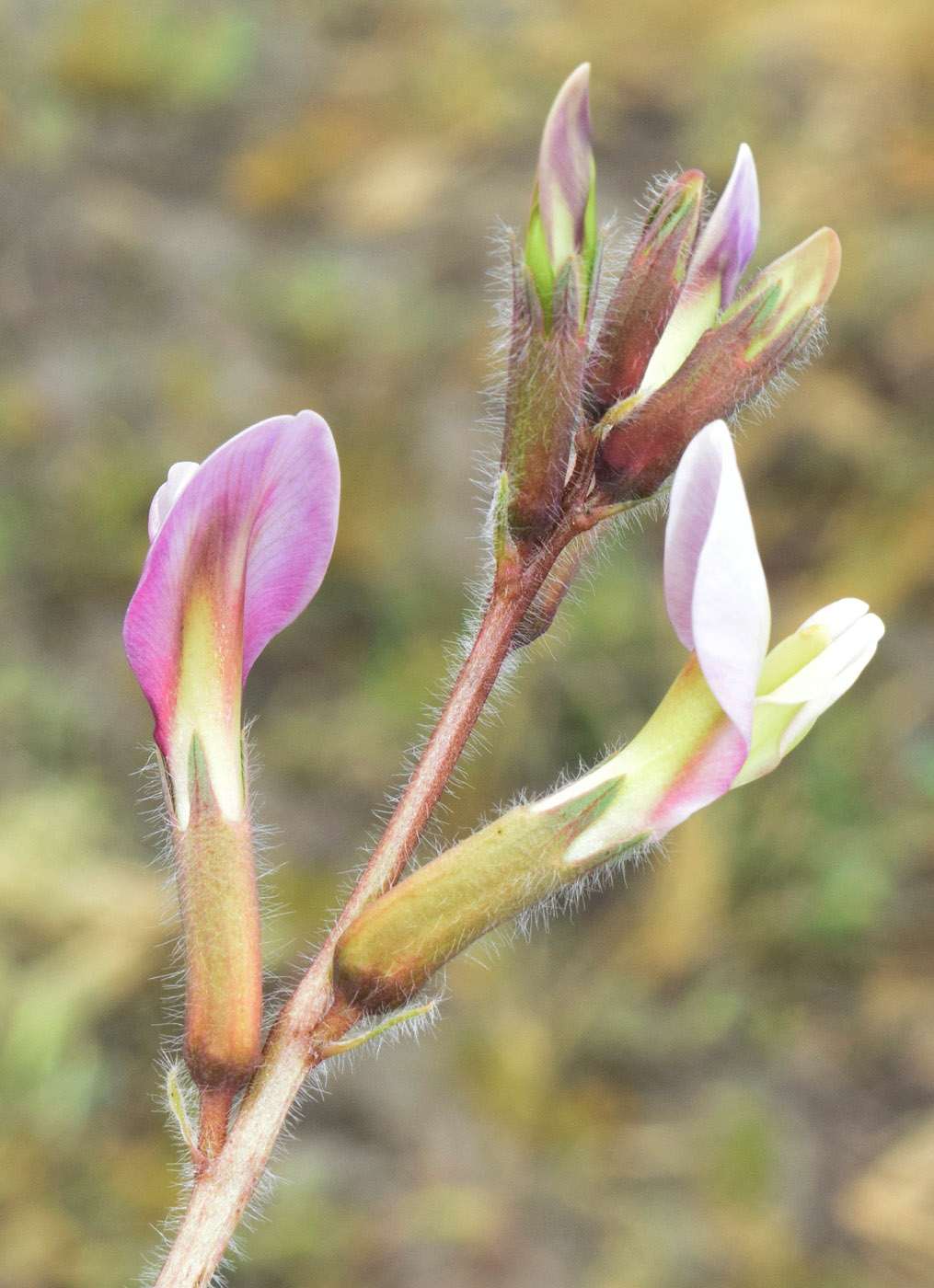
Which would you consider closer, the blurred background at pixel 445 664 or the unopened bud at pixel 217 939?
the unopened bud at pixel 217 939

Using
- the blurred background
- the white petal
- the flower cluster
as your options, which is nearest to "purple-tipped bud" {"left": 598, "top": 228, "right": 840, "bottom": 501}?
the flower cluster

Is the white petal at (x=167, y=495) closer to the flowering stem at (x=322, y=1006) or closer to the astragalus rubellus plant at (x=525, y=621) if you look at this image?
the astragalus rubellus plant at (x=525, y=621)

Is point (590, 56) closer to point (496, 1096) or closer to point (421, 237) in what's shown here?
point (421, 237)

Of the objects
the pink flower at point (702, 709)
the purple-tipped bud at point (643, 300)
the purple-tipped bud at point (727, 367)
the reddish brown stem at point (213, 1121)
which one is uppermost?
the purple-tipped bud at point (643, 300)

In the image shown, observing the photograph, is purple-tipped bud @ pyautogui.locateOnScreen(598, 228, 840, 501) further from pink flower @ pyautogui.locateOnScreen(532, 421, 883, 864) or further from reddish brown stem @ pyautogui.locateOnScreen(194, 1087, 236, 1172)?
reddish brown stem @ pyautogui.locateOnScreen(194, 1087, 236, 1172)

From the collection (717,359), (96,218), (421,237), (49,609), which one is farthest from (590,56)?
(717,359)

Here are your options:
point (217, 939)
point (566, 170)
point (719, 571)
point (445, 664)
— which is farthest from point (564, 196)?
point (445, 664)

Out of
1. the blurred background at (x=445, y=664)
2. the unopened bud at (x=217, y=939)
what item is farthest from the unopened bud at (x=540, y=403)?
the blurred background at (x=445, y=664)
